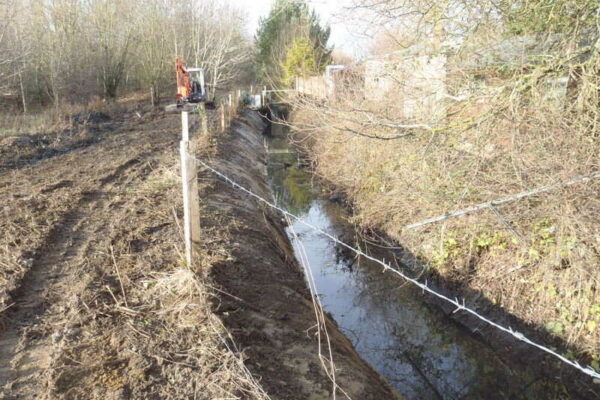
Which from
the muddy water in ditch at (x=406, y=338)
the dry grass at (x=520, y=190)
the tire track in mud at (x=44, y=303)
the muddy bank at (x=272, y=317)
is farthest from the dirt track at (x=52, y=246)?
the muddy water in ditch at (x=406, y=338)

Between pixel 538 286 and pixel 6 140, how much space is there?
46.3ft

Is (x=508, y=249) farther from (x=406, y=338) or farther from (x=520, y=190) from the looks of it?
(x=406, y=338)

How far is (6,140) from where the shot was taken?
12.9m

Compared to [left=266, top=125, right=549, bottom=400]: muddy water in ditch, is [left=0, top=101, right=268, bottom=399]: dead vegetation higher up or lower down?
higher up

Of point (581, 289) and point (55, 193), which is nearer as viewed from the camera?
point (581, 289)

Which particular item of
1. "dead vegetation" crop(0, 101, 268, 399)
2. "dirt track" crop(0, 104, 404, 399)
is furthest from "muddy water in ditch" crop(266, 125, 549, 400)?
"dead vegetation" crop(0, 101, 268, 399)

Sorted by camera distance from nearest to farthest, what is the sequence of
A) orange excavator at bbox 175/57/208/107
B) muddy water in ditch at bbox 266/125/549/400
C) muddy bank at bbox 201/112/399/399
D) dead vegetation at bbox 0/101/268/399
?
dead vegetation at bbox 0/101/268/399 → muddy bank at bbox 201/112/399/399 → muddy water in ditch at bbox 266/125/549/400 → orange excavator at bbox 175/57/208/107

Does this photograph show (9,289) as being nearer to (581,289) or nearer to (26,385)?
(26,385)

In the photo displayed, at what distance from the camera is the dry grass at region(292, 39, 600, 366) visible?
563cm

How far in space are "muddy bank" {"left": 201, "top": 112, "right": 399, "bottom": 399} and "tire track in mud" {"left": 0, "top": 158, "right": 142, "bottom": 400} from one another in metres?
1.57

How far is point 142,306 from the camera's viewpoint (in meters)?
4.59

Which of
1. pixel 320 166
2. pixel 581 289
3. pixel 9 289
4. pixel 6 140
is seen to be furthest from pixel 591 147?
pixel 6 140

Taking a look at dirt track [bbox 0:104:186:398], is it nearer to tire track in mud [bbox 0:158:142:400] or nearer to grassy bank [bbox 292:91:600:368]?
tire track in mud [bbox 0:158:142:400]

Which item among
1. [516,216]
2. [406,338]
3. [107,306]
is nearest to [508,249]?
[516,216]
